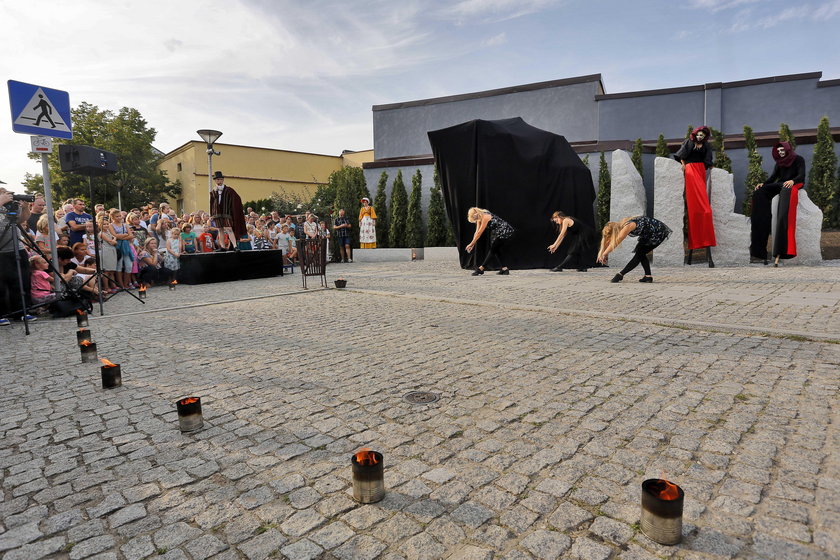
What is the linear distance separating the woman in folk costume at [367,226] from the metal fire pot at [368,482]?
17.1 metres

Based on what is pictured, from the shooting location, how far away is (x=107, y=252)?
10.3m

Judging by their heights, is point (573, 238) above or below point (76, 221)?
below

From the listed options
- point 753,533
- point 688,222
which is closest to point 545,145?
point 688,222

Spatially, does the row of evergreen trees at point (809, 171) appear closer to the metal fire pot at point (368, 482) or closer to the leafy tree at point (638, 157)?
the leafy tree at point (638, 157)

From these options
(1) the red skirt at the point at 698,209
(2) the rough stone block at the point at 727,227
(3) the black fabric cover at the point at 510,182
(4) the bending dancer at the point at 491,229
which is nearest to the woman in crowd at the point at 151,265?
(3) the black fabric cover at the point at 510,182

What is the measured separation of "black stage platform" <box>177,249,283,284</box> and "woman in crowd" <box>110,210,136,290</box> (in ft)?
4.66

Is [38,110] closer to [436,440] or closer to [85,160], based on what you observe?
[85,160]

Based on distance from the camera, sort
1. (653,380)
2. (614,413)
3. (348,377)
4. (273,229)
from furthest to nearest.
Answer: (273,229), (348,377), (653,380), (614,413)

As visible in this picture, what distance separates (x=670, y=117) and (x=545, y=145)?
870 centimetres

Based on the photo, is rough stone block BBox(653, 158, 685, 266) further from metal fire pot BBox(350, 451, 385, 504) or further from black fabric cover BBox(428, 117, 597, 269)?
metal fire pot BBox(350, 451, 385, 504)

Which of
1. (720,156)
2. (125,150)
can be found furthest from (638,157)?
(125,150)

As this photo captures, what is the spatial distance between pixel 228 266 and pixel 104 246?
317 centimetres

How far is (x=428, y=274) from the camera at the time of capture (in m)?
12.8

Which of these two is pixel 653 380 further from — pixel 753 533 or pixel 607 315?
pixel 607 315
